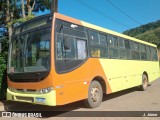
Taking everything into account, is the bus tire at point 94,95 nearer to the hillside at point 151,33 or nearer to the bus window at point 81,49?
the bus window at point 81,49

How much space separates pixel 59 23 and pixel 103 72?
291 cm

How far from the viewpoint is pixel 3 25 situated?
19.0 meters

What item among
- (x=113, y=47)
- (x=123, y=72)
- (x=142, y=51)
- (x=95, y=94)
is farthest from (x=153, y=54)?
(x=95, y=94)

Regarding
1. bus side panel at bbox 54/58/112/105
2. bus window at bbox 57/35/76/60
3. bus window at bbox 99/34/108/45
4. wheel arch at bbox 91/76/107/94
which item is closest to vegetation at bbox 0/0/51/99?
bus window at bbox 99/34/108/45

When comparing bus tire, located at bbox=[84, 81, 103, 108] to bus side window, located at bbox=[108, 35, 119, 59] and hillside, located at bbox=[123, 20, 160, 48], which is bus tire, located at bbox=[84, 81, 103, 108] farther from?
hillside, located at bbox=[123, 20, 160, 48]

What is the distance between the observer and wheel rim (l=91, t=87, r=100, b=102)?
8805 mm

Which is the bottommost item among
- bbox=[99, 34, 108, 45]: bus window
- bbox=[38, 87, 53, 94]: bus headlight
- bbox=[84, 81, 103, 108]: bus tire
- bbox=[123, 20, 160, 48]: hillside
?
bbox=[84, 81, 103, 108]: bus tire

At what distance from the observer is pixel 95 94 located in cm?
892

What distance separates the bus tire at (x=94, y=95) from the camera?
8.63 m

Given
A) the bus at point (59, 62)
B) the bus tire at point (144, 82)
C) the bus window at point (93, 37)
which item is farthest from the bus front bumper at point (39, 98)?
the bus tire at point (144, 82)

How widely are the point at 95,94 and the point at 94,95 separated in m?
0.07

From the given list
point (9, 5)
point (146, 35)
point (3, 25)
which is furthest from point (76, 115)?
point (146, 35)

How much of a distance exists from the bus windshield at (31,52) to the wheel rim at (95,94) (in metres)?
2.38

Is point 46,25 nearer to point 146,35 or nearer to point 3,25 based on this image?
point 3,25
